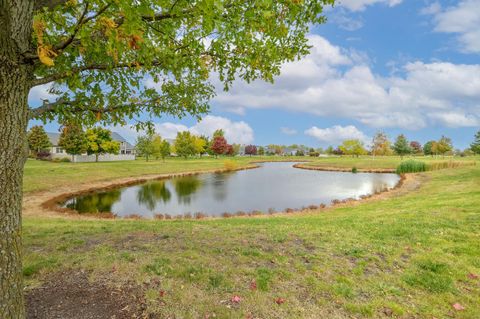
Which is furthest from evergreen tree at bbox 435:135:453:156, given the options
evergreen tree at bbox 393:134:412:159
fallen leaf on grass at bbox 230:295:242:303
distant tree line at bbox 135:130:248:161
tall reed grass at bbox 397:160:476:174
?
fallen leaf on grass at bbox 230:295:242:303

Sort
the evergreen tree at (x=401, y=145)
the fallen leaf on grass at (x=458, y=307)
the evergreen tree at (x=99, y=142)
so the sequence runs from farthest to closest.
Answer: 1. the evergreen tree at (x=401, y=145)
2. the evergreen tree at (x=99, y=142)
3. the fallen leaf on grass at (x=458, y=307)

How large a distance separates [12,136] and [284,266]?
4809mm

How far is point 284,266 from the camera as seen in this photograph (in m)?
5.51

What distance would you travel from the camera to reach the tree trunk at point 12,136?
2.93m

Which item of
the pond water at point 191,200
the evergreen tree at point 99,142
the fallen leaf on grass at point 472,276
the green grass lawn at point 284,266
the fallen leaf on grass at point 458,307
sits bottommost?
the pond water at point 191,200

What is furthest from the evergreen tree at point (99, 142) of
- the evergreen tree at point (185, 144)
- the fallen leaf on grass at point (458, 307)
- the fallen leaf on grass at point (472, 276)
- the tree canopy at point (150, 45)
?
the fallen leaf on grass at point (458, 307)

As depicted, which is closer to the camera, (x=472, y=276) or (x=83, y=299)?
(x=83, y=299)

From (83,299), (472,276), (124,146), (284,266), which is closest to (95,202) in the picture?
(83,299)

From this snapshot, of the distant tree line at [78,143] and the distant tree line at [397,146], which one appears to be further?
the distant tree line at [397,146]

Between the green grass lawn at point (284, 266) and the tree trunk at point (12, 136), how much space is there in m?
1.70

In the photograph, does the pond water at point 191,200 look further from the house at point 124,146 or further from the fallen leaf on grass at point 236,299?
the house at point 124,146

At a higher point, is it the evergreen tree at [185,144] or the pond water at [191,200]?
the evergreen tree at [185,144]

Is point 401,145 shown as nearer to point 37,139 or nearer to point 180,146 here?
point 180,146

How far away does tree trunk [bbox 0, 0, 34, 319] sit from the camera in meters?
2.93
